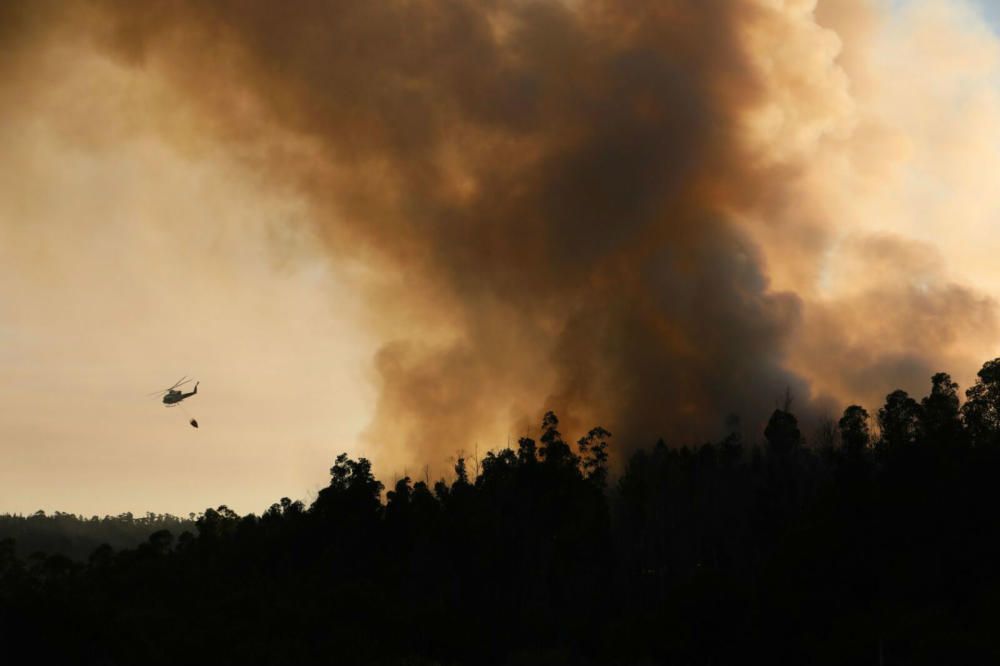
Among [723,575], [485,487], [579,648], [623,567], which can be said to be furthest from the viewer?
[485,487]

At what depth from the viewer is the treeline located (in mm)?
99250

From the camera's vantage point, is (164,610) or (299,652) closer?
(299,652)

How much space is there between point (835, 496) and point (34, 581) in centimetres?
9479

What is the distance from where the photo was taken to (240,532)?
607 feet

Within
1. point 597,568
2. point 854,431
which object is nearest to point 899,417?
point 854,431

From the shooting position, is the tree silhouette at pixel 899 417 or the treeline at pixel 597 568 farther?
the tree silhouette at pixel 899 417

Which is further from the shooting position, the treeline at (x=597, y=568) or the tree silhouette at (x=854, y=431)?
the tree silhouette at (x=854, y=431)

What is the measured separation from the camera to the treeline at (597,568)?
9925cm

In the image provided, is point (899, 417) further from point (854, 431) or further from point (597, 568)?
point (597, 568)

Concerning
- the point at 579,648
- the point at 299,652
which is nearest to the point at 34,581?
the point at 299,652

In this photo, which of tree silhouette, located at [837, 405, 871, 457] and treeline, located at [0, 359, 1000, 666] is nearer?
treeline, located at [0, 359, 1000, 666]

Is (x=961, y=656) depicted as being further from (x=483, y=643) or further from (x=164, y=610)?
(x=164, y=610)

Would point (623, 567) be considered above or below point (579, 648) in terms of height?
above

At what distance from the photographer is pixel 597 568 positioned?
14788 cm
